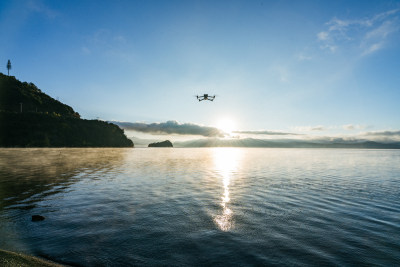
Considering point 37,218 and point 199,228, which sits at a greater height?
point 37,218

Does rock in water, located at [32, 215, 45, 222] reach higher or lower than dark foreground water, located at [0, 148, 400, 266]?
higher

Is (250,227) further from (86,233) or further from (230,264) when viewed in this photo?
(86,233)

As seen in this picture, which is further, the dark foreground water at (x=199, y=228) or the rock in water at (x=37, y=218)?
the rock in water at (x=37, y=218)

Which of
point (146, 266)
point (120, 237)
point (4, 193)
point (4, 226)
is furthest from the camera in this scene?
point (4, 193)

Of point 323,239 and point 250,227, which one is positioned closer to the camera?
point 323,239

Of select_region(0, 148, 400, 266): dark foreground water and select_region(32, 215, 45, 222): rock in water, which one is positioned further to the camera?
select_region(32, 215, 45, 222): rock in water

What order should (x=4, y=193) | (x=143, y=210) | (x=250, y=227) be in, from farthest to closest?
1. (x=4, y=193)
2. (x=143, y=210)
3. (x=250, y=227)

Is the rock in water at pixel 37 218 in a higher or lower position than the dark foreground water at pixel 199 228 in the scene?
higher

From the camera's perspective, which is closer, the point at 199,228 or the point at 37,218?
the point at 199,228

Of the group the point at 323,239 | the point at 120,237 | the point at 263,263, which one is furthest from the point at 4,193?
the point at 323,239
